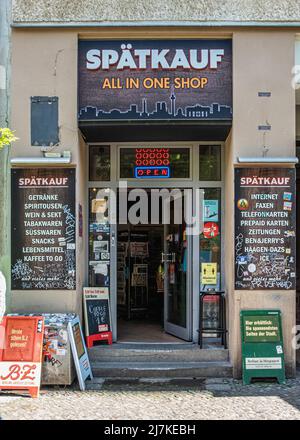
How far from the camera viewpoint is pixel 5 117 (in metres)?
6.62

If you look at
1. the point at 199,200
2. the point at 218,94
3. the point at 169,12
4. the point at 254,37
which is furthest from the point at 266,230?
the point at 169,12

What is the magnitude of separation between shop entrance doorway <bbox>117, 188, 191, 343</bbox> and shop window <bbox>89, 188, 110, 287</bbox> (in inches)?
24.6

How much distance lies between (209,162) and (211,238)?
1.11 m

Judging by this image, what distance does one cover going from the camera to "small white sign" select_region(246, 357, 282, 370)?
6.25 m

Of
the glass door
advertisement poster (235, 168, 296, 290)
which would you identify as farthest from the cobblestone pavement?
advertisement poster (235, 168, 296, 290)

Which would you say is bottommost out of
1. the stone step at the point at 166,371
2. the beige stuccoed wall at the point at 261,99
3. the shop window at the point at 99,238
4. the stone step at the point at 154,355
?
the stone step at the point at 166,371

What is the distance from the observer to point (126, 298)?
9812 millimetres

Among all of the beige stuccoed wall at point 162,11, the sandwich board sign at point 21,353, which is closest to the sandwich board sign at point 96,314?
the sandwich board sign at point 21,353

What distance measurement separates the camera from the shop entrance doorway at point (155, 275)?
7598 millimetres

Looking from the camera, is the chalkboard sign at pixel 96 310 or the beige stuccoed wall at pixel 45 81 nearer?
the beige stuccoed wall at pixel 45 81

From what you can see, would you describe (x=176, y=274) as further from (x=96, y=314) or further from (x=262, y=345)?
(x=262, y=345)

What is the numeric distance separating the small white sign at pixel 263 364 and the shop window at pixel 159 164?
2.73 meters

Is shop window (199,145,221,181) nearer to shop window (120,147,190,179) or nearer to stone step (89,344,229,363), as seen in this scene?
shop window (120,147,190,179)

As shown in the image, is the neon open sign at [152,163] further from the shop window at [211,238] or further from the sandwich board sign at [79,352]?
the sandwich board sign at [79,352]
